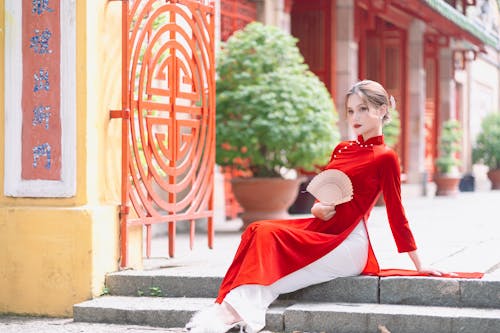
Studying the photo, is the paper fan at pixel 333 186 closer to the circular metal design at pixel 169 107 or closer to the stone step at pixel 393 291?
the stone step at pixel 393 291

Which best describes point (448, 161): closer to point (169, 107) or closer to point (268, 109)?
point (268, 109)

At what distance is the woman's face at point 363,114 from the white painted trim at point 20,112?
1.90m

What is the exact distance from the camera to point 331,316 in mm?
5520

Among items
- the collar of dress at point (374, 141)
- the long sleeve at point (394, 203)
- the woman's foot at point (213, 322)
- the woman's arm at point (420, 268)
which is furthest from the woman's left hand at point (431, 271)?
the woman's foot at point (213, 322)

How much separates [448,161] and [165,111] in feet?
43.7

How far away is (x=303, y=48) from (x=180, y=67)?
26.9 ft

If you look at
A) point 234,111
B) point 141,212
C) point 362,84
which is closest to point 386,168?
point 362,84

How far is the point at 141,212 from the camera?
6.83 metres

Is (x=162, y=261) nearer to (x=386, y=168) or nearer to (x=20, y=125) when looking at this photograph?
(x=20, y=125)

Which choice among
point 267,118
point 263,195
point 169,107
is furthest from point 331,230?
point 263,195

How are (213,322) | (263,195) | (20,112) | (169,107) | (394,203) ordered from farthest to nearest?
(263,195) < (169,107) < (20,112) < (394,203) < (213,322)

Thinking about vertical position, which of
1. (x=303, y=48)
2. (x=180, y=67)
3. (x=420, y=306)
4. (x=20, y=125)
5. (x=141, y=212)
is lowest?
(x=420, y=306)

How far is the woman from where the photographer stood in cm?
548

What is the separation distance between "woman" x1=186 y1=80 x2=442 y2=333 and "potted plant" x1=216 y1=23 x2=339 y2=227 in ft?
Result: 13.0
